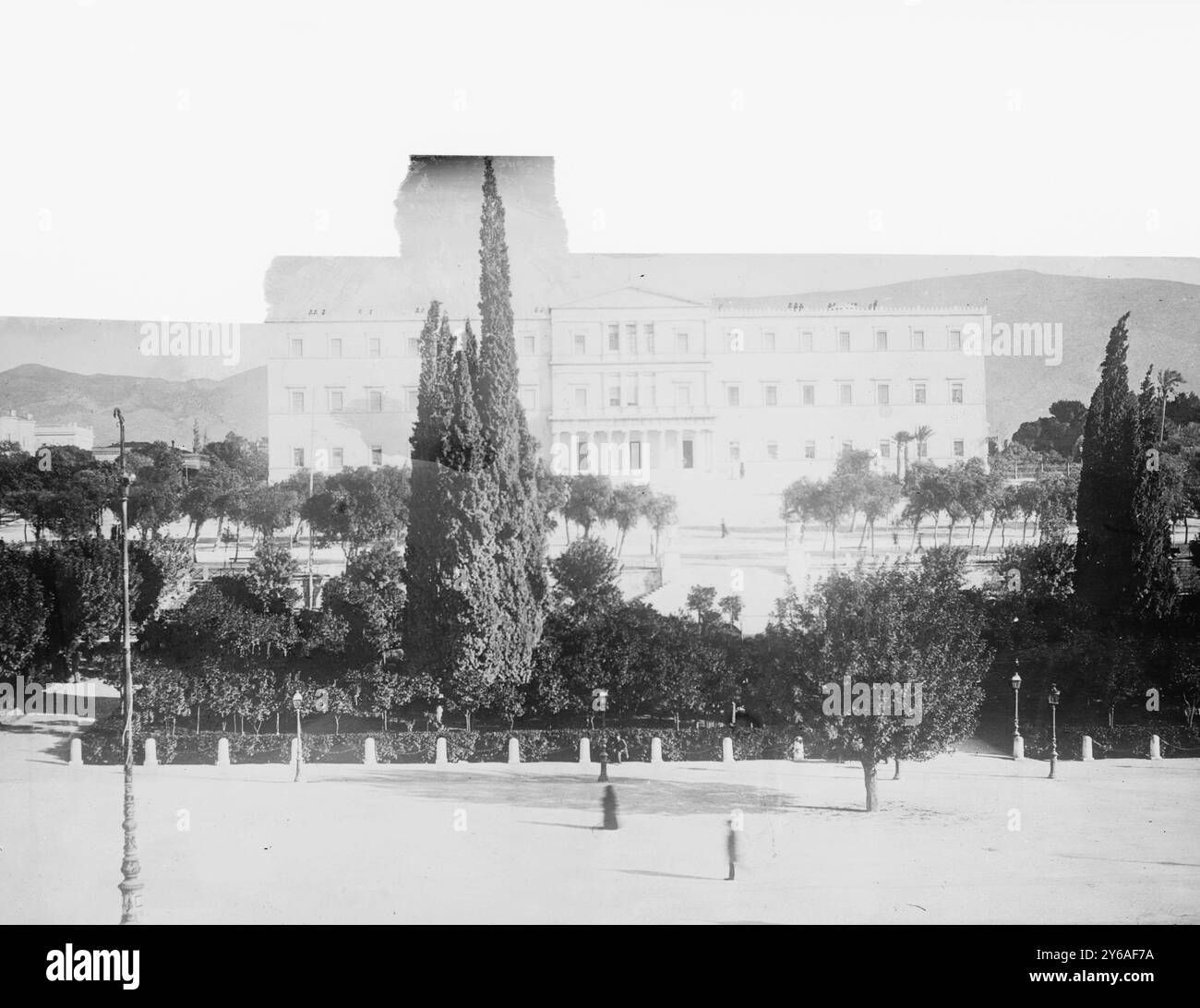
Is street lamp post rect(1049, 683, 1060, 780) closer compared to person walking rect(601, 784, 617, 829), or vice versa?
person walking rect(601, 784, 617, 829)

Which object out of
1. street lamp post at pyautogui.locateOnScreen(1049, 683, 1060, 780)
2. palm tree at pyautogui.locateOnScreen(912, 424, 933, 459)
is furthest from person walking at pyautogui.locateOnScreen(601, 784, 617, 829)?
palm tree at pyautogui.locateOnScreen(912, 424, 933, 459)

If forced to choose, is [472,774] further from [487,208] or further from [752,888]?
[487,208]

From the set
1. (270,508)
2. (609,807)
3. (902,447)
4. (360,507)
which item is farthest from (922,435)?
(270,508)

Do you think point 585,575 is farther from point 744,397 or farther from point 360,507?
point 744,397

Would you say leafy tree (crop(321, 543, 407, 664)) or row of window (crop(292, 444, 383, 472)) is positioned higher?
row of window (crop(292, 444, 383, 472))

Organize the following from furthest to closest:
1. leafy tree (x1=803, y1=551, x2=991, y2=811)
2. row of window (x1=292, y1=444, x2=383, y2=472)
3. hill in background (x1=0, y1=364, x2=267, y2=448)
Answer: row of window (x1=292, y1=444, x2=383, y2=472), hill in background (x1=0, y1=364, x2=267, y2=448), leafy tree (x1=803, y1=551, x2=991, y2=811)

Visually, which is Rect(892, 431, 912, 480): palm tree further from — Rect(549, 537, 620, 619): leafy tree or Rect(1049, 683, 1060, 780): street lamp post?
Rect(549, 537, 620, 619): leafy tree

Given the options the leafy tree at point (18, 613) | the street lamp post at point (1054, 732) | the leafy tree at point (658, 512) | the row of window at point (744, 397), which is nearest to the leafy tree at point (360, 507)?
the row of window at point (744, 397)
